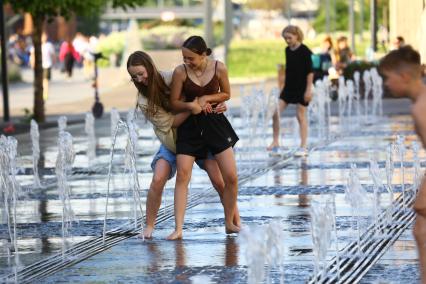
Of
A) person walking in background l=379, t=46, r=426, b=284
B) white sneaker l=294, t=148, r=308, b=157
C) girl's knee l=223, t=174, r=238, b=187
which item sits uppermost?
person walking in background l=379, t=46, r=426, b=284

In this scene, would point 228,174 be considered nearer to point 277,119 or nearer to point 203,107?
point 203,107

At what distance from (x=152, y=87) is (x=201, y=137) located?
1.78 feet

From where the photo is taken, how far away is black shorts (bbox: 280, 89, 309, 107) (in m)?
18.7

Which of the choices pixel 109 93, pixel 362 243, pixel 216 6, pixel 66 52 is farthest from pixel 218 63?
pixel 216 6

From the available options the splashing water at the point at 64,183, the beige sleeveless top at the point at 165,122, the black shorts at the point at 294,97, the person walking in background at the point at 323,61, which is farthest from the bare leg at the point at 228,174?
the person walking in background at the point at 323,61

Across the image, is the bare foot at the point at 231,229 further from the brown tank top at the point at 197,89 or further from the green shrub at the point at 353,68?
the green shrub at the point at 353,68

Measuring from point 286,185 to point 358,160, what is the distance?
2892mm

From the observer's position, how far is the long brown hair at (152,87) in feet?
35.5

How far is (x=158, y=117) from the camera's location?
36.5 ft

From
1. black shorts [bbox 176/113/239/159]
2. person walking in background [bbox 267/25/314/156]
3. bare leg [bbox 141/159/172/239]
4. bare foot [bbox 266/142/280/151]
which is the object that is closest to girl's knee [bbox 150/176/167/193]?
bare leg [bbox 141/159/172/239]

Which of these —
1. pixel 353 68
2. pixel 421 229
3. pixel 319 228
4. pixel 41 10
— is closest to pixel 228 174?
pixel 319 228

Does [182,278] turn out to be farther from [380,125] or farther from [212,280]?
[380,125]

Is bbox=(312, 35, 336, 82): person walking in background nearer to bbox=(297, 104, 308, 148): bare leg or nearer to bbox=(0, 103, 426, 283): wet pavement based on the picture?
bbox=(0, 103, 426, 283): wet pavement

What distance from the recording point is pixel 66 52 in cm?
5116
